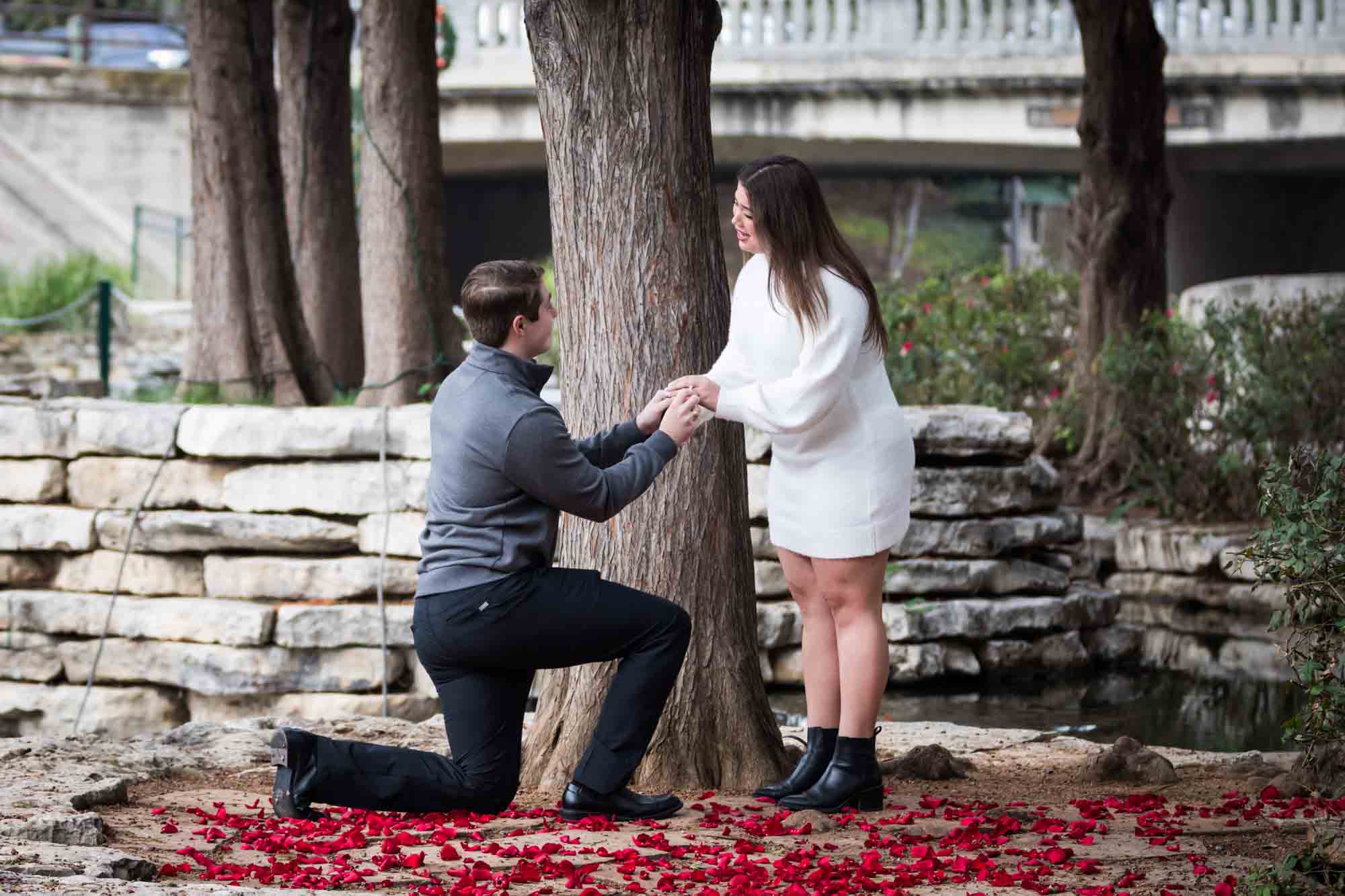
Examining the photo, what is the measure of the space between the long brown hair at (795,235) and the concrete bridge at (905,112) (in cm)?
1500

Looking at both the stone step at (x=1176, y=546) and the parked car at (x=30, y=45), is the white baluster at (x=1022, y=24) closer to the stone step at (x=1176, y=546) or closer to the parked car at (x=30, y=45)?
the stone step at (x=1176, y=546)

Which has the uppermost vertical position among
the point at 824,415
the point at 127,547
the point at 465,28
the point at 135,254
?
the point at 465,28

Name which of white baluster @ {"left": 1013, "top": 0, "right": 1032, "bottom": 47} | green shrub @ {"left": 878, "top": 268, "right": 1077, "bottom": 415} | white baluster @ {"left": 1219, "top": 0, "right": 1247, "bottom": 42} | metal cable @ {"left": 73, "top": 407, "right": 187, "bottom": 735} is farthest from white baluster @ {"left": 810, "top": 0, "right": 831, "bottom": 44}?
metal cable @ {"left": 73, "top": 407, "right": 187, "bottom": 735}

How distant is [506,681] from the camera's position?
4348mm

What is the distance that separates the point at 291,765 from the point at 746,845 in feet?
3.80

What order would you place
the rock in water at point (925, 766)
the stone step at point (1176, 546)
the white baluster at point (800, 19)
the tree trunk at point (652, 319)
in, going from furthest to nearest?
the white baluster at point (800, 19) → the stone step at point (1176, 546) → the rock in water at point (925, 766) → the tree trunk at point (652, 319)

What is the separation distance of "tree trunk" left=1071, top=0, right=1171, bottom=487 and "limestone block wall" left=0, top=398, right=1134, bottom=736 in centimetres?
329

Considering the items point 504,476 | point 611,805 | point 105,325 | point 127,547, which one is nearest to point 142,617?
point 127,547

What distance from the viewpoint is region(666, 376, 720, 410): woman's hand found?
434 centimetres

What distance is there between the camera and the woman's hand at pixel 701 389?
4.34 m

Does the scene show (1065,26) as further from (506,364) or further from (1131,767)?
(506,364)

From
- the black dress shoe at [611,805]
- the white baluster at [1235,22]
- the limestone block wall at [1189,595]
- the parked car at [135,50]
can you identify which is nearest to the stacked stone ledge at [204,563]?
the black dress shoe at [611,805]

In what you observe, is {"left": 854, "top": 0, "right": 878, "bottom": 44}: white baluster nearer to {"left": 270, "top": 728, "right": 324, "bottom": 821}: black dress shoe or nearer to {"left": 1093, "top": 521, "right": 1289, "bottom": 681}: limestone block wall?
{"left": 1093, "top": 521, "right": 1289, "bottom": 681}: limestone block wall

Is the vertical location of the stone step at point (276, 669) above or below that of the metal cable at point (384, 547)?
below
